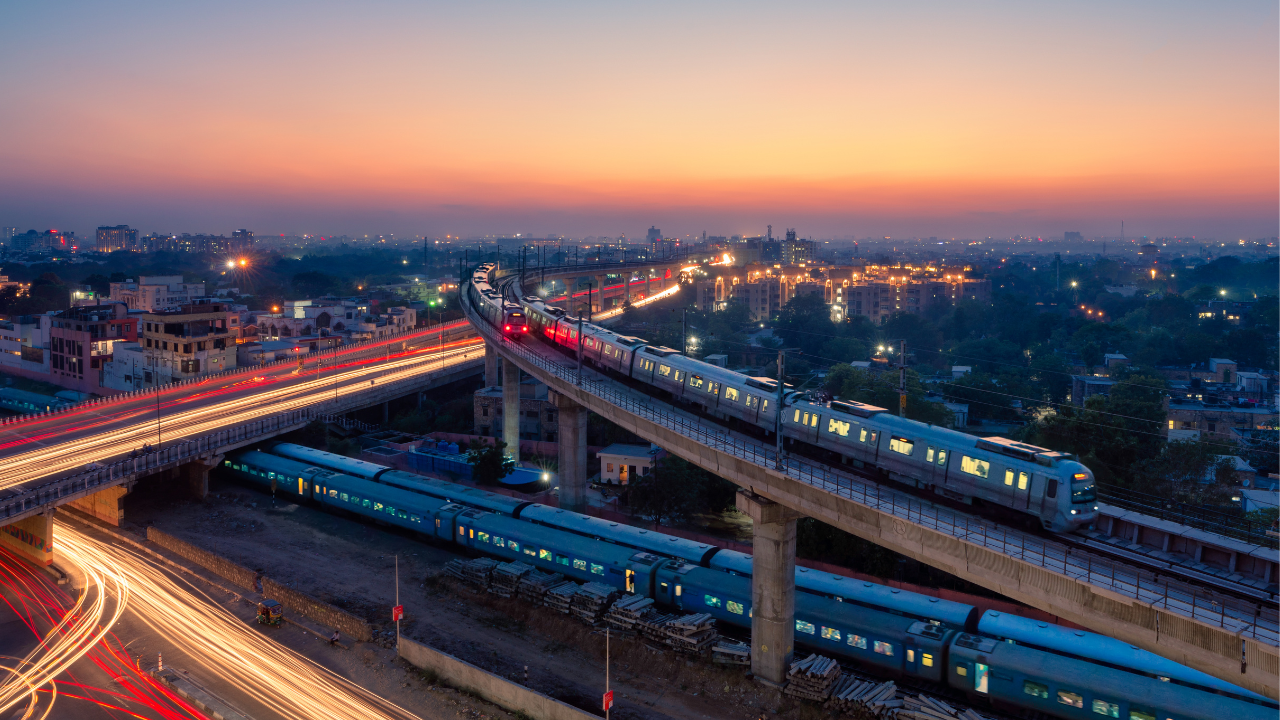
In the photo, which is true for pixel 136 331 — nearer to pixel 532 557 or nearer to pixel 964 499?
pixel 532 557

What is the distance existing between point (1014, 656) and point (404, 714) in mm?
→ 20031

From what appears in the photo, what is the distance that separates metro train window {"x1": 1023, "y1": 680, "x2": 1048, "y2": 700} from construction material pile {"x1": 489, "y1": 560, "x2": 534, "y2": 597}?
20.3 metres

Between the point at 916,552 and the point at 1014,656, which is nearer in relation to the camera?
the point at 916,552

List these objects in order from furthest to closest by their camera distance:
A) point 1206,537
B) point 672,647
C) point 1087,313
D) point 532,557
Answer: point 1087,313 < point 532,557 < point 672,647 < point 1206,537

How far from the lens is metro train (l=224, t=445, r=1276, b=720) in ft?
77.4

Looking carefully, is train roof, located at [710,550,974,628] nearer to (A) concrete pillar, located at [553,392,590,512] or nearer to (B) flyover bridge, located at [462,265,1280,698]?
(B) flyover bridge, located at [462,265,1280,698]

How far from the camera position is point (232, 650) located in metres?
31.2

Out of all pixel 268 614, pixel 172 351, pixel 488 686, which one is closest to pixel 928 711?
pixel 488 686

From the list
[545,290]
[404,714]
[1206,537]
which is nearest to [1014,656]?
[1206,537]

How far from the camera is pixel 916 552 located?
23.9m

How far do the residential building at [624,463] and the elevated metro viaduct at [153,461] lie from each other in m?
22.7

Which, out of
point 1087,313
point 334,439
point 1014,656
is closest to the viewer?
point 1014,656

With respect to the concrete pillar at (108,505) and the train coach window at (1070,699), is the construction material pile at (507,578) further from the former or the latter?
the concrete pillar at (108,505)

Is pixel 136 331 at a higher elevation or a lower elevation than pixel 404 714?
higher
